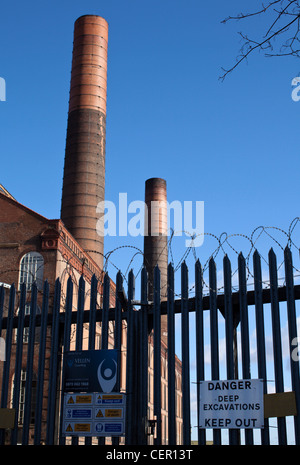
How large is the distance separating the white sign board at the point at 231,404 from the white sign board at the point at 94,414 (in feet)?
4.76

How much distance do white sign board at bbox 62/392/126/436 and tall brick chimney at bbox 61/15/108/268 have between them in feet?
73.9

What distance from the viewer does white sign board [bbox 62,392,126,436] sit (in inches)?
386

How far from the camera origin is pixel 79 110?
117ft

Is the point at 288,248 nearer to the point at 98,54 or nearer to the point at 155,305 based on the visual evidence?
the point at 155,305

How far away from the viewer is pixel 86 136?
115ft

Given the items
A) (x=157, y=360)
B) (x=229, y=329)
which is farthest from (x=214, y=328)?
(x=157, y=360)

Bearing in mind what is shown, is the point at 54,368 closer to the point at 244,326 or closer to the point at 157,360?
the point at 157,360

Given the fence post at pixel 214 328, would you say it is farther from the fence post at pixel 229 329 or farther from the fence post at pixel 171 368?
the fence post at pixel 171 368

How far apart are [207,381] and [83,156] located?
26662 millimetres

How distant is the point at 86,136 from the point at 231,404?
90.9 feet

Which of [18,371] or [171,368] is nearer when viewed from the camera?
[171,368]

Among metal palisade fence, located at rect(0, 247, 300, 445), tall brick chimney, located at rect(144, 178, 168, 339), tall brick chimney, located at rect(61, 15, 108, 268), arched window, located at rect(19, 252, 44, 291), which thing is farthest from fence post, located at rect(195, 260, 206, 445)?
tall brick chimney, located at rect(144, 178, 168, 339)
